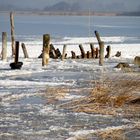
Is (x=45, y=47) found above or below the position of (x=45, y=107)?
above

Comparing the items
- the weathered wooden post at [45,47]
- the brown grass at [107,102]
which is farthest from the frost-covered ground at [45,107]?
the weathered wooden post at [45,47]

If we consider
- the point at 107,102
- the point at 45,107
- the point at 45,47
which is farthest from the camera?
the point at 45,47

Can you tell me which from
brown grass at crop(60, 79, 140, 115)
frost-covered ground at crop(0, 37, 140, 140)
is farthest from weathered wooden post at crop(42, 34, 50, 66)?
brown grass at crop(60, 79, 140, 115)

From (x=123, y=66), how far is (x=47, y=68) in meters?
2.73

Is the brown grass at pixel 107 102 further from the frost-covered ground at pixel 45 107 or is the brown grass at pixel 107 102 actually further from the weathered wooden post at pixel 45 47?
the weathered wooden post at pixel 45 47

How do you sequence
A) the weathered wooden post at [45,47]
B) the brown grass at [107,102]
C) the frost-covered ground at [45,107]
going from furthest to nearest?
1. the weathered wooden post at [45,47]
2. the brown grass at [107,102]
3. the frost-covered ground at [45,107]

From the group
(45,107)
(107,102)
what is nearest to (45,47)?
(107,102)

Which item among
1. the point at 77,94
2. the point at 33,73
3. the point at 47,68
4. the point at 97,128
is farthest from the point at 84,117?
the point at 47,68

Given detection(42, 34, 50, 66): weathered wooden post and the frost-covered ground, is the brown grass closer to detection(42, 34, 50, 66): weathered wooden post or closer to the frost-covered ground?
the frost-covered ground

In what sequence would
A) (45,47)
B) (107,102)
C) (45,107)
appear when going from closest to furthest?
(45,107)
(107,102)
(45,47)

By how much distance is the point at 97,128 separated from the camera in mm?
7840

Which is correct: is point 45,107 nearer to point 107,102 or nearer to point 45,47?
Answer: point 107,102

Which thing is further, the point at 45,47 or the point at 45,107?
the point at 45,47

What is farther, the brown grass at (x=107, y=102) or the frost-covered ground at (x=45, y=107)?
the brown grass at (x=107, y=102)
